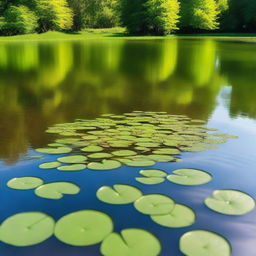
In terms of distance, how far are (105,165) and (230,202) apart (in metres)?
1.10

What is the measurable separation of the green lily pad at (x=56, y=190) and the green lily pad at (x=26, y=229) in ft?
0.77

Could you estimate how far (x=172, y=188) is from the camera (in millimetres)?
2424

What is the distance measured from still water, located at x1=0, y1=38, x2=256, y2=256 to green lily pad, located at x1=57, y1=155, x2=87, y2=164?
0.55 feet

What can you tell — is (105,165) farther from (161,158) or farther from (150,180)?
(161,158)

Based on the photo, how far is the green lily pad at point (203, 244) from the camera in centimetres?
164

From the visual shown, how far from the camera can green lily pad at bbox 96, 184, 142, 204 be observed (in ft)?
6.92

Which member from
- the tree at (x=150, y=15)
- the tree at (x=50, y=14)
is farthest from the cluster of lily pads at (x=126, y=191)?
the tree at (x=150, y=15)

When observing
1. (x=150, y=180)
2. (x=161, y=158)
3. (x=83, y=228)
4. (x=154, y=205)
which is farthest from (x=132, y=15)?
(x=83, y=228)

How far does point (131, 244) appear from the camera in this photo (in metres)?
1.67

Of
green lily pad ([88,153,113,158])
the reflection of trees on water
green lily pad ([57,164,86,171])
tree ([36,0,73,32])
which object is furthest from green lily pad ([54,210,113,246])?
tree ([36,0,73,32])

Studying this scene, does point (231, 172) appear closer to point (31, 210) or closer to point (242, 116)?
point (31, 210)

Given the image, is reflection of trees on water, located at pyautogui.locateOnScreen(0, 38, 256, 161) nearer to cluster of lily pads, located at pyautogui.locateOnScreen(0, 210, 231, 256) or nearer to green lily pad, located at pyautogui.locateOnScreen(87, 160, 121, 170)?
green lily pad, located at pyautogui.locateOnScreen(87, 160, 121, 170)

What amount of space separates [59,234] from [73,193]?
0.53m

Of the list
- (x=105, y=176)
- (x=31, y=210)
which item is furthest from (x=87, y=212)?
(x=105, y=176)
